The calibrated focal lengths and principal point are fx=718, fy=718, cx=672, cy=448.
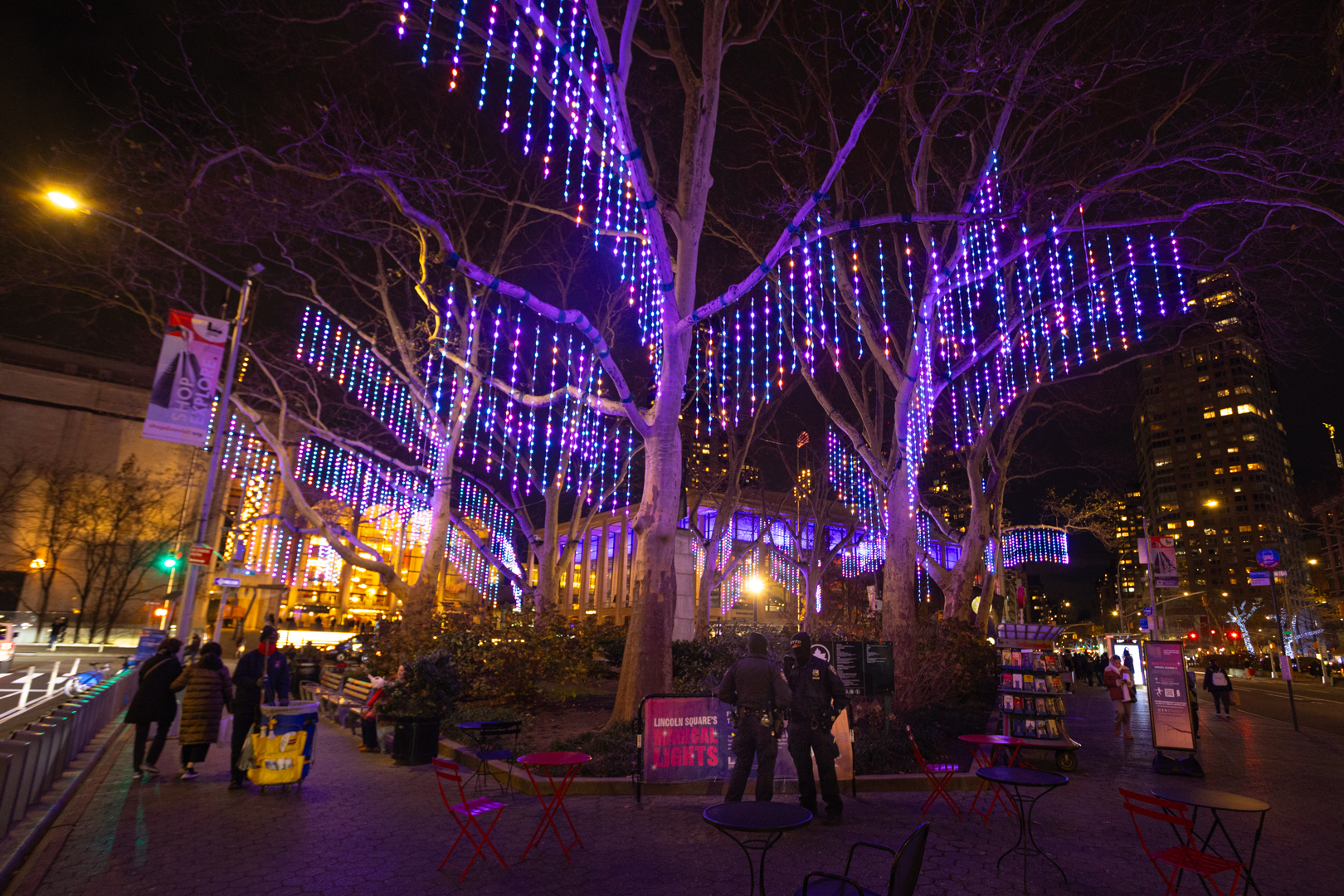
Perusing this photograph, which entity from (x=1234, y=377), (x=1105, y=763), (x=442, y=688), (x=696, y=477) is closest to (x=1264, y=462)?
(x=1234, y=377)

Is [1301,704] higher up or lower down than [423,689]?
lower down

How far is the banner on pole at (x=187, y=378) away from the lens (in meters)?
14.6

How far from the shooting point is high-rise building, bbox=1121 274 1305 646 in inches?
3396

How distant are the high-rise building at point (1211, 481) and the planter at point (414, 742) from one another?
274ft

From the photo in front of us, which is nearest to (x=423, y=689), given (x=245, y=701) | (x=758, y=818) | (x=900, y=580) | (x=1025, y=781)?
(x=245, y=701)

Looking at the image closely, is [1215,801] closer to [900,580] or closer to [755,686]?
[755,686]

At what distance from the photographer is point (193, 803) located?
7531 mm

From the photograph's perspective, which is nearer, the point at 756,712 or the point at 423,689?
the point at 756,712

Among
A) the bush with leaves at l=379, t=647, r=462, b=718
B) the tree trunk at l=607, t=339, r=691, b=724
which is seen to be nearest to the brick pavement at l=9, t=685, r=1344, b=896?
the bush with leaves at l=379, t=647, r=462, b=718

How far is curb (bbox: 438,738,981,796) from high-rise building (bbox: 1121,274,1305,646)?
80.8 metres

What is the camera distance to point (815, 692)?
7.27m

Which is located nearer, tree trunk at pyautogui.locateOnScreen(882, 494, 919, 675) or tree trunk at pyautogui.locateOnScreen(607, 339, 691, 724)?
tree trunk at pyautogui.locateOnScreen(607, 339, 691, 724)

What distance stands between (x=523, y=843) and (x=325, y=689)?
12.5 metres

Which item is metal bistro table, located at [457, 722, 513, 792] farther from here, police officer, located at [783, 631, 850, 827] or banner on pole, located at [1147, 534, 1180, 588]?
banner on pole, located at [1147, 534, 1180, 588]
